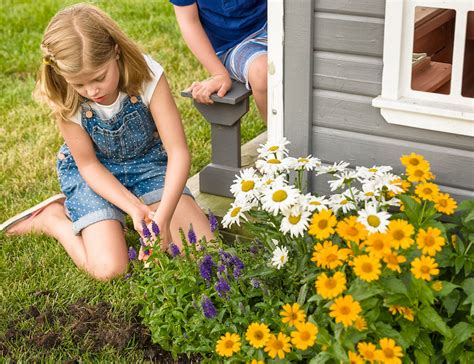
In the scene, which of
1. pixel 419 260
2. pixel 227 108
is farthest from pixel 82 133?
pixel 419 260

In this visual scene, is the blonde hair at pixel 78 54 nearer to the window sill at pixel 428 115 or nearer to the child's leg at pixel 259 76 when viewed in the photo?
the child's leg at pixel 259 76

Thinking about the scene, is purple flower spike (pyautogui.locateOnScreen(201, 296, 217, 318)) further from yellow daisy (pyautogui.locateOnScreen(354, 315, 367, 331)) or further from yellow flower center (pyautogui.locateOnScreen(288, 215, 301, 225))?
yellow daisy (pyautogui.locateOnScreen(354, 315, 367, 331))

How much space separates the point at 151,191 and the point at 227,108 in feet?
1.60

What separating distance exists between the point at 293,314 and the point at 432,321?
0.41 metres

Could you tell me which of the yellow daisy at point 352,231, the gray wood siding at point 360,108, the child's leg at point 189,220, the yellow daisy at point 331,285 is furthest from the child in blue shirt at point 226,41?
the yellow daisy at point 331,285

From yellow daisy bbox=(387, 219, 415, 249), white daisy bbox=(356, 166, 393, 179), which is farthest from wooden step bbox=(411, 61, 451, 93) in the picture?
yellow daisy bbox=(387, 219, 415, 249)

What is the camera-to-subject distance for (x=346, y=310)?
91.0 inches

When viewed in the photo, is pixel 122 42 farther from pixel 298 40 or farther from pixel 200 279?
pixel 200 279

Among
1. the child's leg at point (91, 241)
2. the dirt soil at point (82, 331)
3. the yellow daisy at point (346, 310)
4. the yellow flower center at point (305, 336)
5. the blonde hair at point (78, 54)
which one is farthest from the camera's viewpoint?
the child's leg at point (91, 241)

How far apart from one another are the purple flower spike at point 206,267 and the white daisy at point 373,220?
62 cm

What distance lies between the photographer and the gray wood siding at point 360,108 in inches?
110

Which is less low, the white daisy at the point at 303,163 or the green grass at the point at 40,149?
the white daisy at the point at 303,163

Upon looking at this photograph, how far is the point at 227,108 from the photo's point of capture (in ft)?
11.6

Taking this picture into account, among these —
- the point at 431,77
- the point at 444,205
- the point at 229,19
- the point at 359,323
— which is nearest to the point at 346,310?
the point at 359,323
